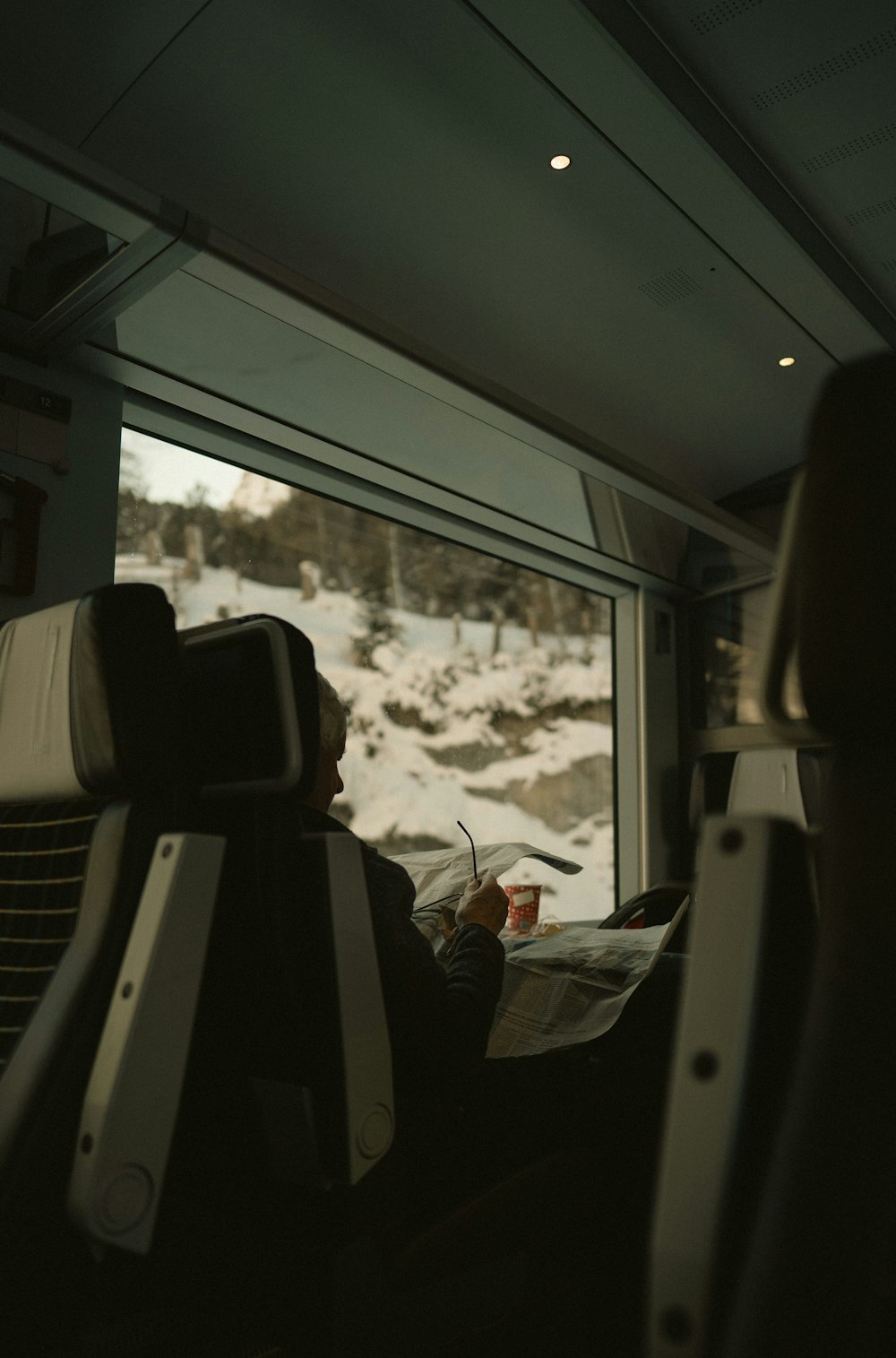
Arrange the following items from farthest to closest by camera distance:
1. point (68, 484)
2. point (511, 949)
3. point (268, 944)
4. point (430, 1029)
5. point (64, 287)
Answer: point (68, 484)
point (64, 287)
point (511, 949)
point (430, 1029)
point (268, 944)

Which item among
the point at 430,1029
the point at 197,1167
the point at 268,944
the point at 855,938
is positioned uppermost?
the point at 855,938

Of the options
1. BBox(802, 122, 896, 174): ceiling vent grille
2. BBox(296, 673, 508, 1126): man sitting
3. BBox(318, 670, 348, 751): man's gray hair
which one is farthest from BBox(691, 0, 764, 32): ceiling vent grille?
BBox(296, 673, 508, 1126): man sitting

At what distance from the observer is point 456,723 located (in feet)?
12.2

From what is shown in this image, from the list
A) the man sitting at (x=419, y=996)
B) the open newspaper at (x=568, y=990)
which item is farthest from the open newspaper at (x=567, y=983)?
the man sitting at (x=419, y=996)

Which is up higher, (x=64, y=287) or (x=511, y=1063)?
(x=64, y=287)

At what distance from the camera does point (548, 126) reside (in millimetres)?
2258

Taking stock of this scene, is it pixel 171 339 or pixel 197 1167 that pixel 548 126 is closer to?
pixel 171 339

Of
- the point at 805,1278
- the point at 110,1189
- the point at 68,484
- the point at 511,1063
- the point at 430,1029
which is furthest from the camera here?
the point at 68,484

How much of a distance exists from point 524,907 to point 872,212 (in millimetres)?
2108

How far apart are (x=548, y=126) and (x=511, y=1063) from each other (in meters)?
2.05

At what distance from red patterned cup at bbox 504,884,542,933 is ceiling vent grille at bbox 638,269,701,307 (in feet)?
5.84

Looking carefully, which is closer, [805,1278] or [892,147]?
[805,1278]

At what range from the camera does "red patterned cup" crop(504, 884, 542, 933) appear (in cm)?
235

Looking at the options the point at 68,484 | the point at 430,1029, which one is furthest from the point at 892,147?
the point at 430,1029
